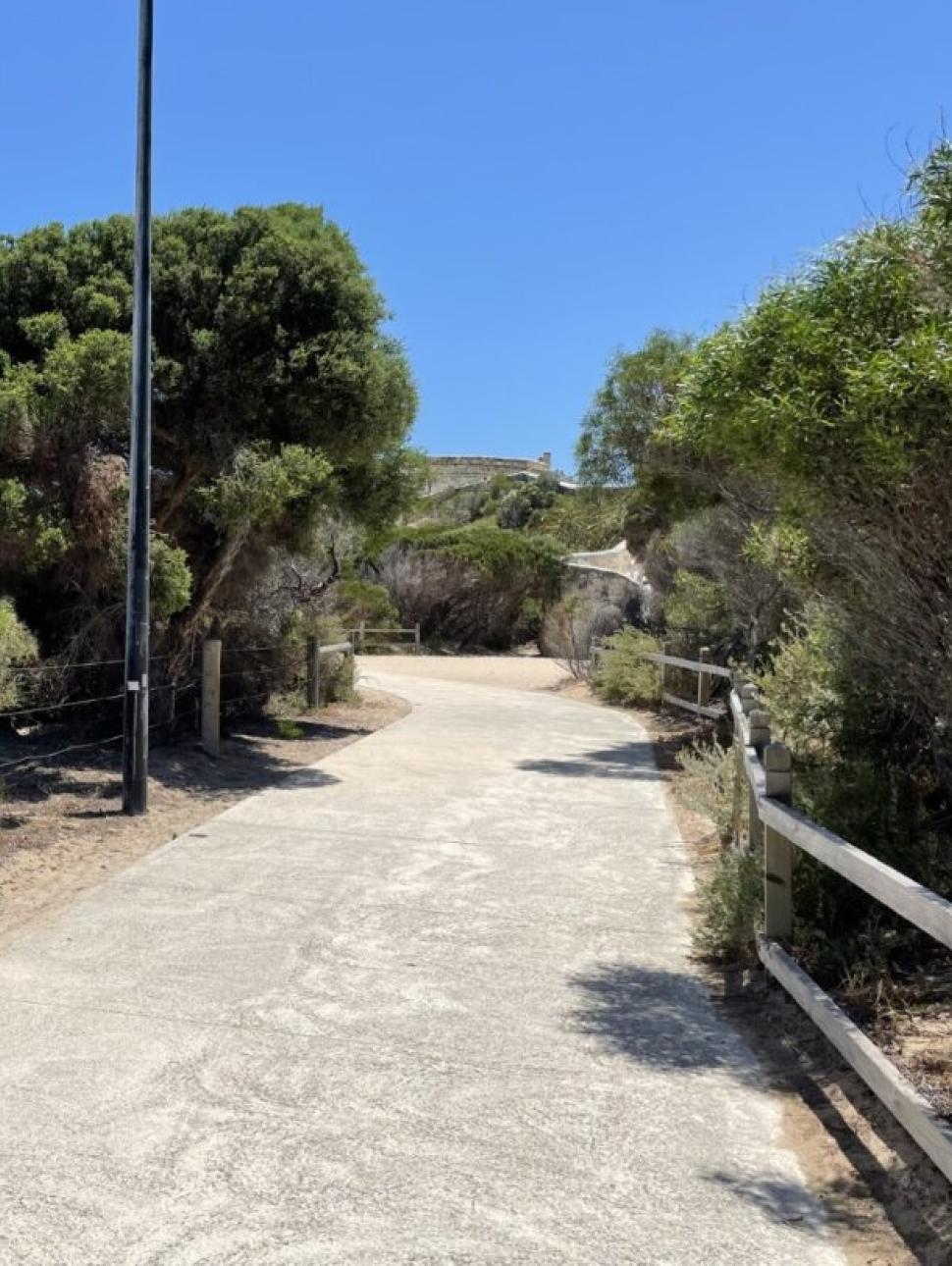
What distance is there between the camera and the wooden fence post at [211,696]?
12.1m

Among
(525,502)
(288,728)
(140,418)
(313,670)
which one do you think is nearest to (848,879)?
(140,418)

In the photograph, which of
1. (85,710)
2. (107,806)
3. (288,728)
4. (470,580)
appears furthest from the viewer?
(470,580)

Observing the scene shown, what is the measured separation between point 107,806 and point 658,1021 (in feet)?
19.8

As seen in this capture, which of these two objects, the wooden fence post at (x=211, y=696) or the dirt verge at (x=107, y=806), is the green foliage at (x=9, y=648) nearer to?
the dirt verge at (x=107, y=806)

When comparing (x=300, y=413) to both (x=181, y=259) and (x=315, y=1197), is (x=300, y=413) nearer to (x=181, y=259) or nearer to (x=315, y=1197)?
(x=181, y=259)

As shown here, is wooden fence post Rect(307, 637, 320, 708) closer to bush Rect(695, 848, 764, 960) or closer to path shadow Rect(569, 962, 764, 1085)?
bush Rect(695, 848, 764, 960)

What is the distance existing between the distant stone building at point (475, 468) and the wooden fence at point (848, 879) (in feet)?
235

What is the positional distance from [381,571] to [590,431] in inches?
1062

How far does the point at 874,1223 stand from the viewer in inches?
130

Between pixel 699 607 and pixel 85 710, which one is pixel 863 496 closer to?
pixel 85 710

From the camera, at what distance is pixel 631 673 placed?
2197 centimetres

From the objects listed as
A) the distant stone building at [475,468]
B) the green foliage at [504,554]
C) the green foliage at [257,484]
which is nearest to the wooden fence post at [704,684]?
the green foliage at [257,484]

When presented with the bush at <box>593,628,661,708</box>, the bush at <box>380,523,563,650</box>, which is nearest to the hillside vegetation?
the bush at <box>593,628,661,708</box>

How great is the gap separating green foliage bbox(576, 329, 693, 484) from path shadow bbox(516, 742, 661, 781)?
3895mm
